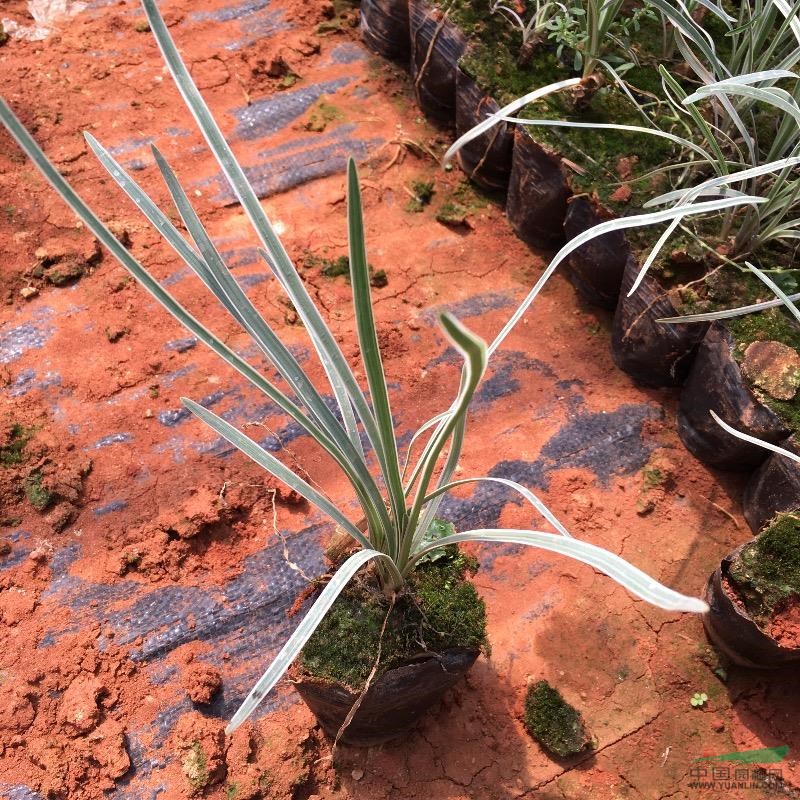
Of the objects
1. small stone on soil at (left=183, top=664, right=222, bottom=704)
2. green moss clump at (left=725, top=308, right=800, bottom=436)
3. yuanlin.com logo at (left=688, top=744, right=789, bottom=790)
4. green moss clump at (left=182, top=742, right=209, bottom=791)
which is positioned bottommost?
yuanlin.com logo at (left=688, top=744, right=789, bottom=790)

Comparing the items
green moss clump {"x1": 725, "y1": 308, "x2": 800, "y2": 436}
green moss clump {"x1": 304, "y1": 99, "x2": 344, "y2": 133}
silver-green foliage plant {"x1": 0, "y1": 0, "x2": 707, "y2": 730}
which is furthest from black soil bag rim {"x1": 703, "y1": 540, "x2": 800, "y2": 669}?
green moss clump {"x1": 304, "y1": 99, "x2": 344, "y2": 133}

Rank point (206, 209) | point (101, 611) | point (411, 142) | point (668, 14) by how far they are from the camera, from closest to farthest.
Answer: point (101, 611) < point (668, 14) < point (206, 209) < point (411, 142)

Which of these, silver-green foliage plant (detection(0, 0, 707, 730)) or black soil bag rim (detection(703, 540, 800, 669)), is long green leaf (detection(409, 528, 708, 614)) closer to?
silver-green foliage plant (detection(0, 0, 707, 730))

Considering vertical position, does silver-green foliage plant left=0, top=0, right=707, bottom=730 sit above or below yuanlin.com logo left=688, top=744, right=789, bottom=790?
above

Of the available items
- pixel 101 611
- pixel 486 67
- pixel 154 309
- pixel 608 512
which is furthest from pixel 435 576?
pixel 486 67

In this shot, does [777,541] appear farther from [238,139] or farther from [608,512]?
[238,139]

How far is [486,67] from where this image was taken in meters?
2.26

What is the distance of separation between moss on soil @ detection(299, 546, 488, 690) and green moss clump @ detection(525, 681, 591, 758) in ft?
1.05

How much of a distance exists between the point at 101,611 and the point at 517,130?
5.85ft

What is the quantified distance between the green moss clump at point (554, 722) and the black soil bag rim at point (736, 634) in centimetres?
38

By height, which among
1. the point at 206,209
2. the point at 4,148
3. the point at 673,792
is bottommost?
the point at 673,792

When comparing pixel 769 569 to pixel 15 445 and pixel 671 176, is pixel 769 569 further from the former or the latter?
pixel 15 445

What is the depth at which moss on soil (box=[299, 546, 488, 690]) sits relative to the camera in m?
1.29

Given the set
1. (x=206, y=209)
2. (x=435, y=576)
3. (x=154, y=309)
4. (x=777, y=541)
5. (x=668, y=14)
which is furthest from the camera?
(x=206, y=209)
